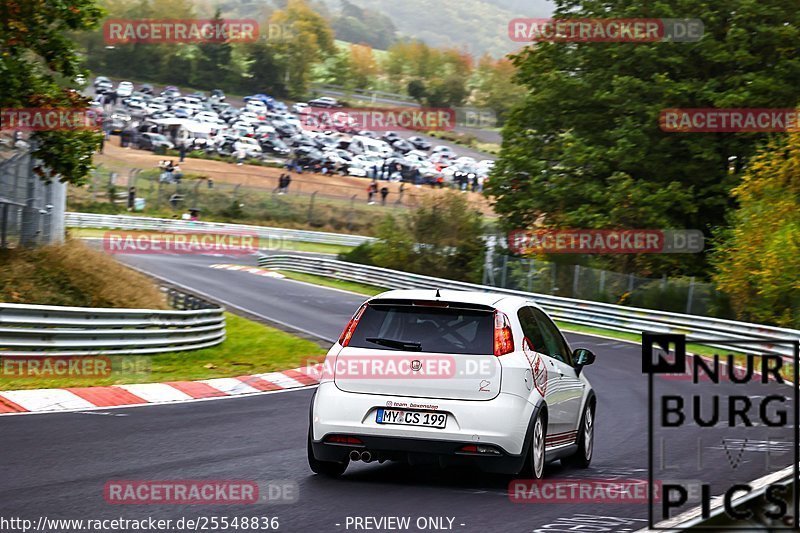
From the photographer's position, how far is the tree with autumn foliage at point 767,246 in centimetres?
3108

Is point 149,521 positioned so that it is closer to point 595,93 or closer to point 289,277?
point 595,93

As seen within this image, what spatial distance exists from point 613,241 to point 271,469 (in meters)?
31.5

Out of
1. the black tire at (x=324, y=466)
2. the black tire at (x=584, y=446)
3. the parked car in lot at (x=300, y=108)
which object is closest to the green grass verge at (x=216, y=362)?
the black tire at (x=324, y=466)

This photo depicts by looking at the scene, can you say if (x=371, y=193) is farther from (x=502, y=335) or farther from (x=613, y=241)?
(x=502, y=335)

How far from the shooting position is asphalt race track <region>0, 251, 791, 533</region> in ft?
25.7

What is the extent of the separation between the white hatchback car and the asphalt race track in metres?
0.33

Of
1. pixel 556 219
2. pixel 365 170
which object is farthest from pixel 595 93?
pixel 365 170

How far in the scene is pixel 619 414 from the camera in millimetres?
15750

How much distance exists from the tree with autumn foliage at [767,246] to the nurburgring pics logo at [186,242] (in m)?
28.6

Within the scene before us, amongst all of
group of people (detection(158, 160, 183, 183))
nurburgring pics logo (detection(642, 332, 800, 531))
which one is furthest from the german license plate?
group of people (detection(158, 160, 183, 183))

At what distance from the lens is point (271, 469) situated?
390 inches

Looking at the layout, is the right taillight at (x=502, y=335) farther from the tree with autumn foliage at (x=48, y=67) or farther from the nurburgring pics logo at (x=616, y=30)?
the nurburgring pics logo at (x=616, y=30)

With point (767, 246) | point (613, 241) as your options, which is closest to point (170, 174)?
point (613, 241)

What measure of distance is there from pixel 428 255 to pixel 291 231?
2380 centimetres
